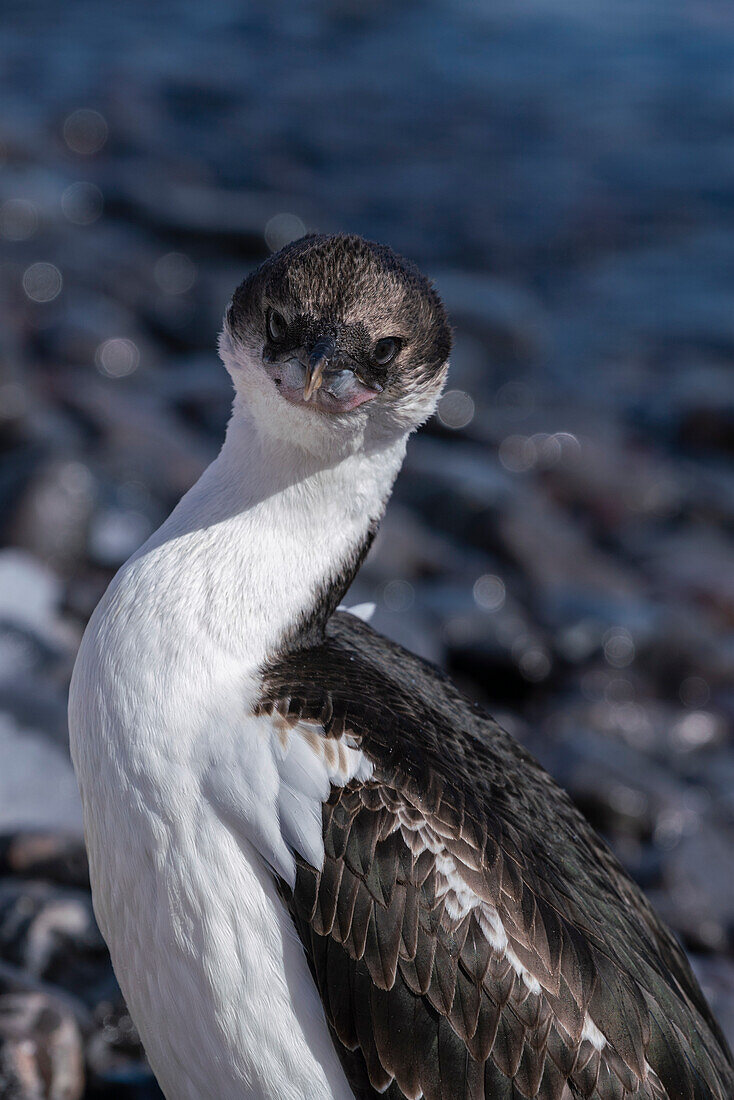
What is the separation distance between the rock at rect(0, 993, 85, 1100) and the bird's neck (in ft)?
5.01

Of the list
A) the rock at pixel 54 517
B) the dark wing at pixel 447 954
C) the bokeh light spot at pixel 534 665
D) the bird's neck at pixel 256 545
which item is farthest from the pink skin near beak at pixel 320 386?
the bokeh light spot at pixel 534 665

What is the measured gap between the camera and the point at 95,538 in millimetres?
7180

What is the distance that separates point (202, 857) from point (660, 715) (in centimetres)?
471

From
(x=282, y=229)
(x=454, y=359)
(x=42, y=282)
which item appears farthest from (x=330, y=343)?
(x=282, y=229)

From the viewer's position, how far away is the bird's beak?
3.24 m

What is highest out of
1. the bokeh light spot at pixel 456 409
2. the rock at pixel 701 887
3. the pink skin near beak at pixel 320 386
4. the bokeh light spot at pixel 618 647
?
the pink skin near beak at pixel 320 386

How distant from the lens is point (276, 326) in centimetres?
340

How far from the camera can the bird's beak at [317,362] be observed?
324 cm

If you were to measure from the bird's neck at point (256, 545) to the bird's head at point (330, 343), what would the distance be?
0.31ft

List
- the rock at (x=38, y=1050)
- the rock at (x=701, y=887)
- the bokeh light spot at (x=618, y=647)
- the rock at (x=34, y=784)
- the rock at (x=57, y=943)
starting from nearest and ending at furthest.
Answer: the rock at (x=38, y=1050), the rock at (x=57, y=943), the rock at (x=34, y=784), the rock at (x=701, y=887), the bokeh light spot at (x=618, y=647)

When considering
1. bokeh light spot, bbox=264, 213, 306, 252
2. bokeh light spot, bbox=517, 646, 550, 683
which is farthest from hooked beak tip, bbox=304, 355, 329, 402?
bokeh light spot, bbox=264, 213, 306, 252

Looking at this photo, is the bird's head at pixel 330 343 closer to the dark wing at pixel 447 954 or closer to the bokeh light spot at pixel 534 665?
the dark wing at pixel 447 954

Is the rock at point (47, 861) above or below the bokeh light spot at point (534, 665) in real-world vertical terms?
below

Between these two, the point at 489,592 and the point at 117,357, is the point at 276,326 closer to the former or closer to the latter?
the point at 489,592
